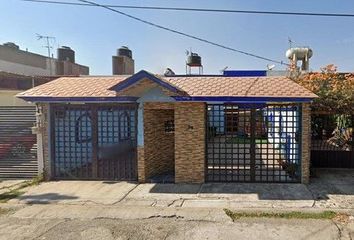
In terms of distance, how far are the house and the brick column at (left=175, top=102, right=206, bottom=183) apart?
29 millimetres

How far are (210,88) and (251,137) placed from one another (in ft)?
6.16

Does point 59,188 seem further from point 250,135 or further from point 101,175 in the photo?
point 250,135

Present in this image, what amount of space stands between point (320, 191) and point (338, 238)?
9.61 feet

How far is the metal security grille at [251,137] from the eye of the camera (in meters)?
9.52

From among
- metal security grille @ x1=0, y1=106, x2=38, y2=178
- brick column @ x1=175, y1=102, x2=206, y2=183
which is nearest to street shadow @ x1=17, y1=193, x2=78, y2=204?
metal security grille @ x1=0, y1=106, x2=38, y2=178

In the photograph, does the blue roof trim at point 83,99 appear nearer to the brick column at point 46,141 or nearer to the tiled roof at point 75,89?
the tiled roof at point 75,89

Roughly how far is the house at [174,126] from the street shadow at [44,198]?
1.65 meters

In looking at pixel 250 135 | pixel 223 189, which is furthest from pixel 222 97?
pixel 223 189

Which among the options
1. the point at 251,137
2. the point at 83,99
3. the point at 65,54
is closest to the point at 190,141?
the point at 251,137

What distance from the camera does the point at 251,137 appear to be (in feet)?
31.0

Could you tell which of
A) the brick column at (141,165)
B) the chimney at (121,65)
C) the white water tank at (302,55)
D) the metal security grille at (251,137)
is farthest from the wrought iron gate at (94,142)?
the white water tank at (302,55)

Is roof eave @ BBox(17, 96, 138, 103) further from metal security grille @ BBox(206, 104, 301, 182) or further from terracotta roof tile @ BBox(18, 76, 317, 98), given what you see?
metal security grille @ BBox(206, 104, 301, 182)

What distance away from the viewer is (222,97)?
8.89 metres

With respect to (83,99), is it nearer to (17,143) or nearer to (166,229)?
(17,143)
